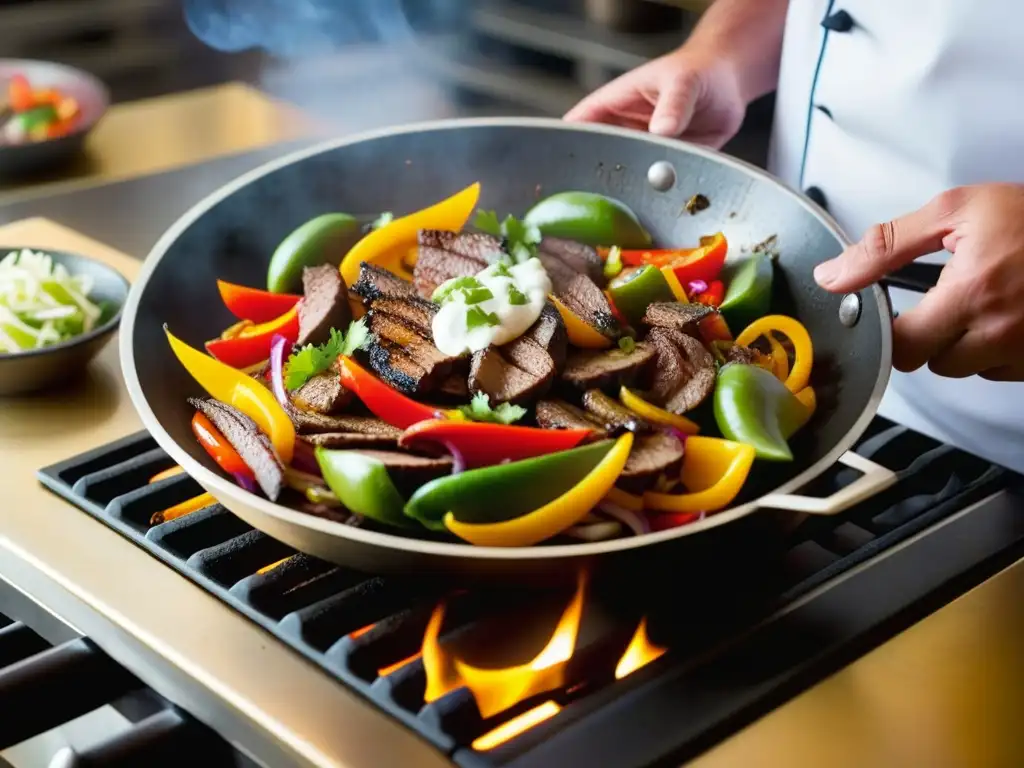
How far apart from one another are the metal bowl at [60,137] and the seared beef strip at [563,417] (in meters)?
1.54

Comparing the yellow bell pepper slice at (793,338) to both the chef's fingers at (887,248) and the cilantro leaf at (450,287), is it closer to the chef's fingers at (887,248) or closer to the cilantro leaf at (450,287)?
the chef's fingers at (887,248)

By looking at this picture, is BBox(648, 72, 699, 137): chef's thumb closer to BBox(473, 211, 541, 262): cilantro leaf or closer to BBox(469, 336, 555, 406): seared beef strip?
BBox(473, 211, 541, 262): cilantro leaf

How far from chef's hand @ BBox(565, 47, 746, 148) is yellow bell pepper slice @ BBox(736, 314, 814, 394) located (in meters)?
0.35

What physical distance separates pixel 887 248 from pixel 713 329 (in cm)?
24

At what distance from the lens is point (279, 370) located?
1.19m

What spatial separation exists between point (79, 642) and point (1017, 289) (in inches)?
36.1

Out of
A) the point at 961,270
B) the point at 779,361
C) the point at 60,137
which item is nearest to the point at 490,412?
the point at 779,361

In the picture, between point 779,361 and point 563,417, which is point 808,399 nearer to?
point 779,361

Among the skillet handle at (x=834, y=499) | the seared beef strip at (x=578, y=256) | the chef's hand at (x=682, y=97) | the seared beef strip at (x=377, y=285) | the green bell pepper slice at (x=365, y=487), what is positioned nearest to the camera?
the skillet handle at (x=834, y=499)

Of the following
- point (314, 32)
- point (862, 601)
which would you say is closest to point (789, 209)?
point (862, 601)

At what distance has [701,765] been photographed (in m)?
0.85

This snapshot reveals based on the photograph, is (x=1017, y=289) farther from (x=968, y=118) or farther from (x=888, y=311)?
(x=968, y=118)

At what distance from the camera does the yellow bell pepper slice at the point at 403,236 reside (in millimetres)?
1362

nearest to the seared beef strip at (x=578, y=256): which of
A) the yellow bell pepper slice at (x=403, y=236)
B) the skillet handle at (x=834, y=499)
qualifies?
the yellow bell pepper slice at (x=403, y=236)
